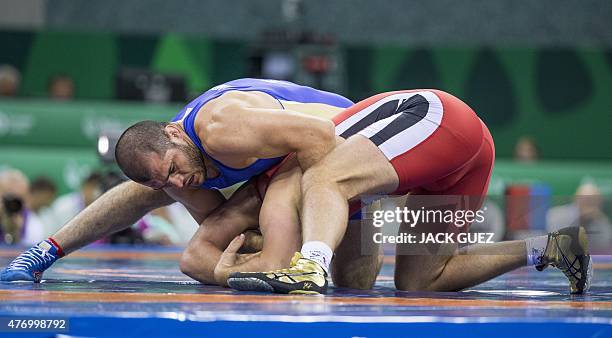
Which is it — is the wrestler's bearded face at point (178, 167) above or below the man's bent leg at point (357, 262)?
above

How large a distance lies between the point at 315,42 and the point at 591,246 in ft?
18.2

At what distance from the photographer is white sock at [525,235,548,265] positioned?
2989mm

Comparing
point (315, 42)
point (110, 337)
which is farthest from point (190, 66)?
point (110, 337)

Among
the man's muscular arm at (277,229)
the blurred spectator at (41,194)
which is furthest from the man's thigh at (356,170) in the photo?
the blurred spectator at (41,194)

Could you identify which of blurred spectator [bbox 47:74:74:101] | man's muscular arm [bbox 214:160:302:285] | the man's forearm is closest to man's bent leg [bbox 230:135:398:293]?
man's muscular arm [bbox 214:160:302:285]

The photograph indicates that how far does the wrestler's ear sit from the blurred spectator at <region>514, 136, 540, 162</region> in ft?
19.9

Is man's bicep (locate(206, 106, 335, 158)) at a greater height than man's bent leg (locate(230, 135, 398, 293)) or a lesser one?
greater

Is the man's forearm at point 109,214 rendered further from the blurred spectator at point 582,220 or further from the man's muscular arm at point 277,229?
the blurred spectator at point 582,220

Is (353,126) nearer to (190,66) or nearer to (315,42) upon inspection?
(315,42)

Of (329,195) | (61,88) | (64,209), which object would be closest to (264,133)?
(329,195)

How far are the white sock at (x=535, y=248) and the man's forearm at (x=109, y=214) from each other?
4.09 feet

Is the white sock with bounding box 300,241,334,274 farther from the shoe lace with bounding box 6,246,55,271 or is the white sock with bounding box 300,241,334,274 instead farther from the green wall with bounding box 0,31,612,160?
the green wall with bounding box 0,31,612,160

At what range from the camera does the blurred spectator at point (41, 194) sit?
7215 mm

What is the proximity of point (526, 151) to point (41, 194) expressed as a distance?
4277 millimetres
